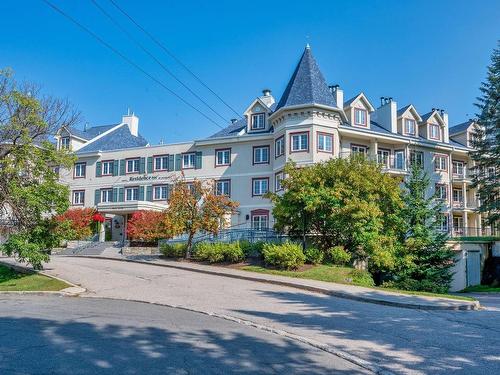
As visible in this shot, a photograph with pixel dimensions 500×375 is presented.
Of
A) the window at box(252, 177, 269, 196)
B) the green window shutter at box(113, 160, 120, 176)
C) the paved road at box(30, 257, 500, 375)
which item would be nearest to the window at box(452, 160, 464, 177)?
the window at box(252, 177, 269, 196)

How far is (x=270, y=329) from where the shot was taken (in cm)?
931

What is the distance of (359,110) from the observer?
3819 centimetres

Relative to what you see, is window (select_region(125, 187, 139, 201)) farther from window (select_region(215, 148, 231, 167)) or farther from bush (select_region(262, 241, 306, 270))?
bush (select_region(262, 241, 306, 270))

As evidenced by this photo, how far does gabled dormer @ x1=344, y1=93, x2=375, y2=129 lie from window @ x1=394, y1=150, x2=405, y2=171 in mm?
3636

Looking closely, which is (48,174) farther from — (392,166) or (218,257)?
(392,166)

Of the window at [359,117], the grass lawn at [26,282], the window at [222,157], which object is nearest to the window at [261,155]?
the window at [222,157]

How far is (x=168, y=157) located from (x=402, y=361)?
3659 cm

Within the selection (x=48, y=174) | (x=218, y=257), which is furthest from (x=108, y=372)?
(x=218, y=257)

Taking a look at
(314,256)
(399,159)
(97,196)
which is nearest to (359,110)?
(399,159)

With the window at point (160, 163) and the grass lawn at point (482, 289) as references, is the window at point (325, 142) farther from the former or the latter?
the window at point (160, 163)

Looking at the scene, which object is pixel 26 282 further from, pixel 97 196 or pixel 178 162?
pixel 97 196

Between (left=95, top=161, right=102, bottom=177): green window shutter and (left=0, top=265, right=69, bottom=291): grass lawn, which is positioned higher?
(left=95, top=161, right=102, bottom=177): green window shutter

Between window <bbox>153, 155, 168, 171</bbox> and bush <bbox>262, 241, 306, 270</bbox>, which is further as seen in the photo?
window <bbox>153, 155, 168, 171</bbox>

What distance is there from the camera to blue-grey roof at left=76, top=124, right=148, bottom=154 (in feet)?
154
